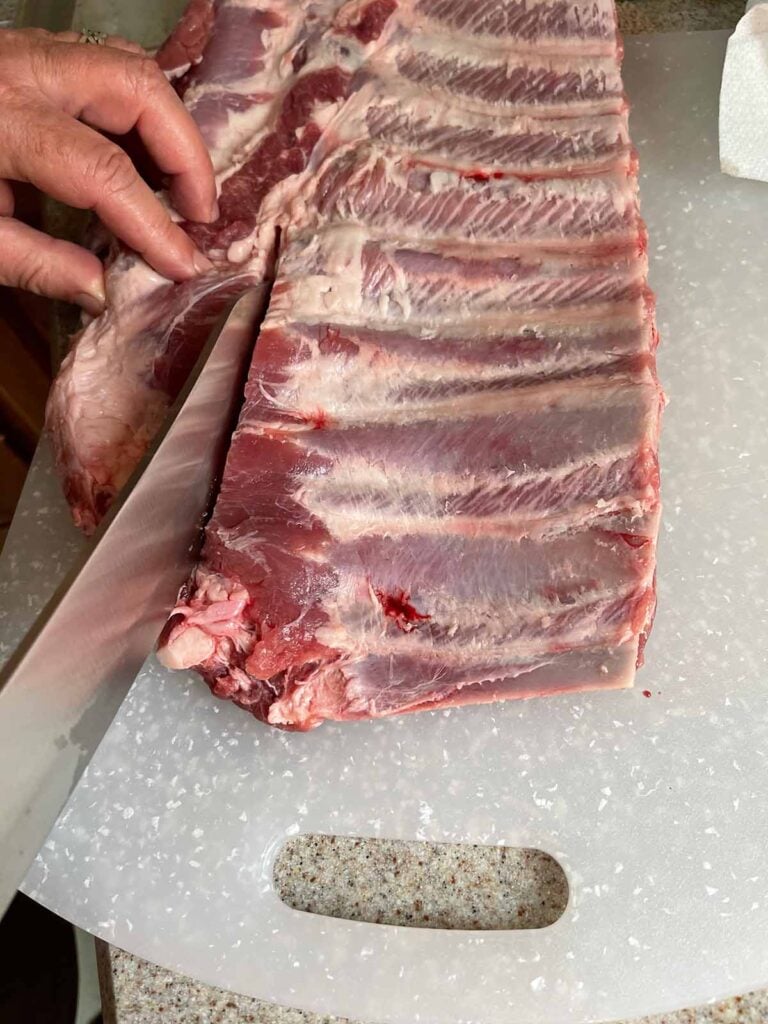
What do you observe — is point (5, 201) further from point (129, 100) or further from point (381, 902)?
point (381, 902)

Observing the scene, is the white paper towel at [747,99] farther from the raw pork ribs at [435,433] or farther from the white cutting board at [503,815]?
the white cutting board at [503,815]

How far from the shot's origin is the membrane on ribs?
7.04 feet

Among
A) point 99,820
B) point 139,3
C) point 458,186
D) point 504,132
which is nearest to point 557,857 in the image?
point 99,820

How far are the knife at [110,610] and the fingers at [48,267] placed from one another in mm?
424

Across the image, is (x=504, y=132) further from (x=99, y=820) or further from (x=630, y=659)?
(x=99, y=820)

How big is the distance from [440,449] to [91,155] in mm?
1040

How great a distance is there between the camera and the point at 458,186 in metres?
2.39

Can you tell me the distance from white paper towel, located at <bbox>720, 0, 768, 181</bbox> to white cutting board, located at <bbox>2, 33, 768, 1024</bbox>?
2.54 feet

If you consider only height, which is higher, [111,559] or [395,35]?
[395,35]

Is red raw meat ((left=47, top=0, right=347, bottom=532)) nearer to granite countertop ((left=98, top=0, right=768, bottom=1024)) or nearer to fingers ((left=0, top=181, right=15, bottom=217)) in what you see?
fingers ((left=0, top=181, right=15, bottom=217))

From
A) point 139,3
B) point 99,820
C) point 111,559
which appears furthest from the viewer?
point 139,3

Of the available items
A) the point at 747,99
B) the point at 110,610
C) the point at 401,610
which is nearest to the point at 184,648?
the point at 110,610

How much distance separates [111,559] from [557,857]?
125 centimetres

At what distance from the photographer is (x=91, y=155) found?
7.07 ft
